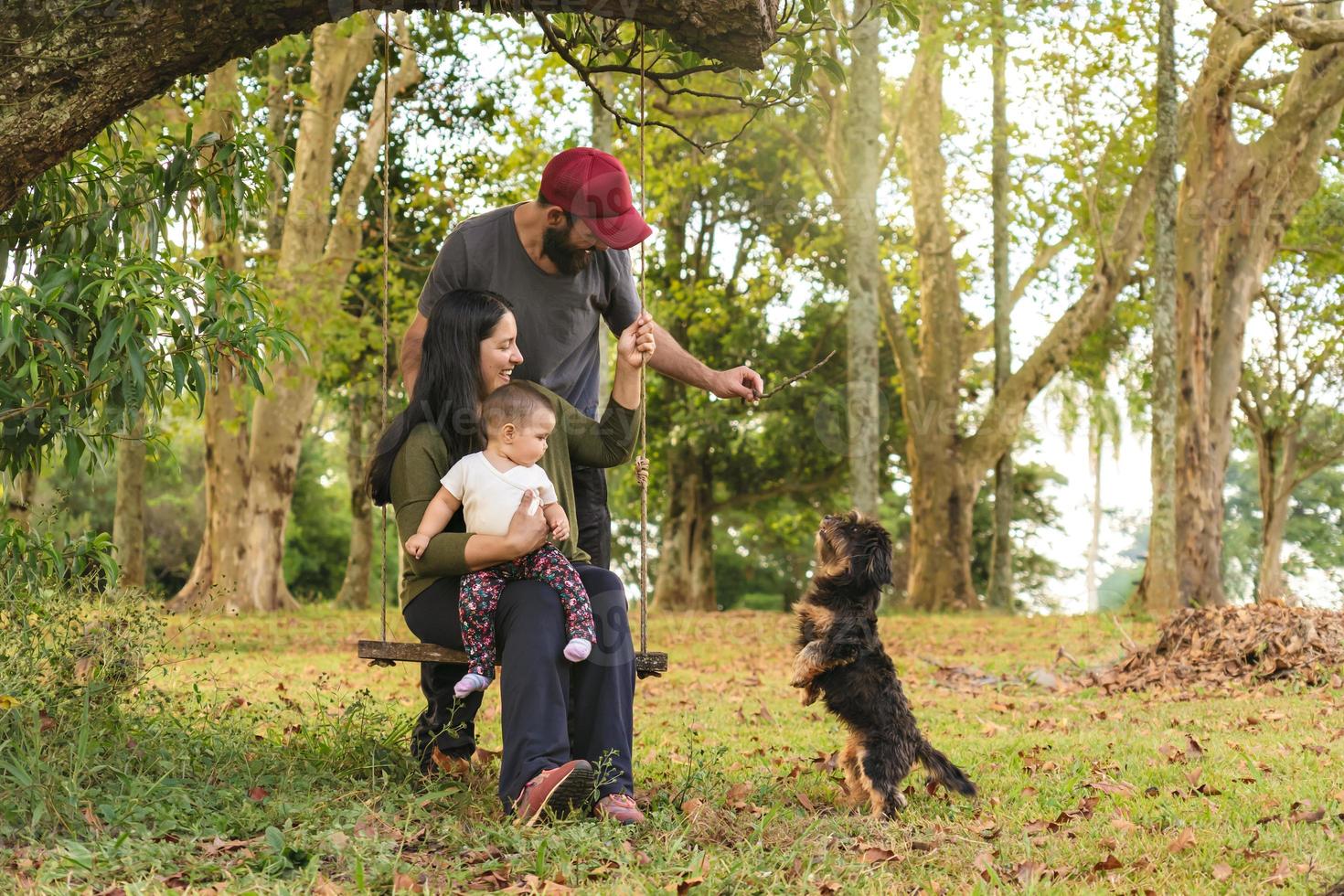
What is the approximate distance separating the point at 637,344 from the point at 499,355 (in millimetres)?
528

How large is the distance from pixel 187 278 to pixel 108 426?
2.16ft

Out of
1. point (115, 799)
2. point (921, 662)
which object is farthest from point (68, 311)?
point (921, 662)

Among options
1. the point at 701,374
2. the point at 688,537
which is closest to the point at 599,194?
the point at 701,374

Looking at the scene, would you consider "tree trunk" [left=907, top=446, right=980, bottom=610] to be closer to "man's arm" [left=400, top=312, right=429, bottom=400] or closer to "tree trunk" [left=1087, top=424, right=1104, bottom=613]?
"man's arm" [left=400, top=312, right=429, bottom=400]

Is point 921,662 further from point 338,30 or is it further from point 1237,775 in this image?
point 338,30

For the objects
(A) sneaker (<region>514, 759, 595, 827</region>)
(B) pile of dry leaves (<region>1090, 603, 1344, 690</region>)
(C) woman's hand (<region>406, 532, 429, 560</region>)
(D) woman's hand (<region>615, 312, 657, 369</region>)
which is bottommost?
(A) sneaker (<region>514, 759, 595, 827</region>)

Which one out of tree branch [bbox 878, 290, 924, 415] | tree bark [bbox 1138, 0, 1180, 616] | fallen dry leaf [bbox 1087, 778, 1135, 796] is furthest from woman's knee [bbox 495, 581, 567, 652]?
tree branch [bbox 878, 290, 924, 415]

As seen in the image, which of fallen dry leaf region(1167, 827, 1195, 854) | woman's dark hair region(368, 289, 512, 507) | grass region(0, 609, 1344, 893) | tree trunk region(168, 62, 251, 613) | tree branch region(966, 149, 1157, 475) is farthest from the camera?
tree branch region(966, 149, 1157, 475)

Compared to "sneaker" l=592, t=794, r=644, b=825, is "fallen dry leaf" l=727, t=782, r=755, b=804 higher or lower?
lower

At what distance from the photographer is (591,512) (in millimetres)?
5258

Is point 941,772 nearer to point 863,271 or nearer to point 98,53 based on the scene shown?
point 98,53

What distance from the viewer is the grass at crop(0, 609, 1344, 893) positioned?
3.76 m

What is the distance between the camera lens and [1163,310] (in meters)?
14.0

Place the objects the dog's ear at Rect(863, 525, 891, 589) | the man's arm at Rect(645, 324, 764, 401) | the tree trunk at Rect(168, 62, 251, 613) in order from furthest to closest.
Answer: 1. the tree trunk at Rect(168, 62, 251, 613)
2. the dog's ear at Rect(863, 525, 891, 589)
3. the man's arm at Rect(645, 324, 764, 401)
